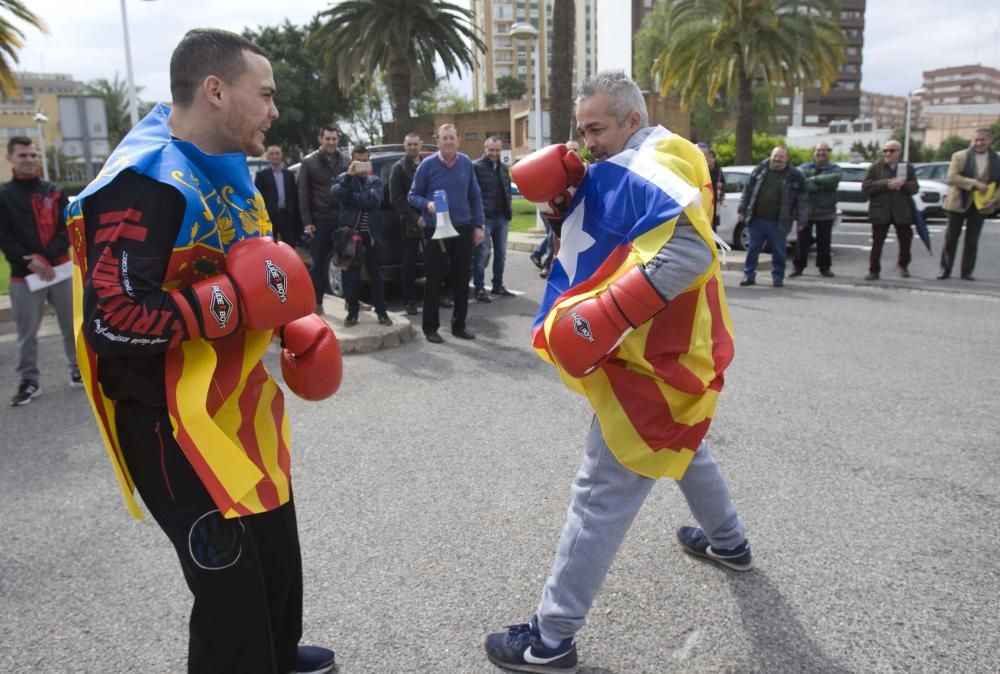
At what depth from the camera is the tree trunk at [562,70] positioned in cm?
1368

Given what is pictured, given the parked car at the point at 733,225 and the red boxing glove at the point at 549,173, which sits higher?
the red boxing glove at the point at 549,173

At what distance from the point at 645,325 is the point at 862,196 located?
686 inches

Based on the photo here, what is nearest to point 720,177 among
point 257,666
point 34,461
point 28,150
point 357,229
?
point 357,229

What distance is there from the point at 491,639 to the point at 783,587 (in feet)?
3.71

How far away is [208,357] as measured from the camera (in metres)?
1.71

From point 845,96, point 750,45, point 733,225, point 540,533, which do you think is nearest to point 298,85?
point 750,45

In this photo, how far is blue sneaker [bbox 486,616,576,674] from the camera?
228 centimetres

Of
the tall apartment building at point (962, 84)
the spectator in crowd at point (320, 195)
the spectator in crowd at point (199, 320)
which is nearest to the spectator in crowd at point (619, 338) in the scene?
the spectator in crowd at point (199, 320)

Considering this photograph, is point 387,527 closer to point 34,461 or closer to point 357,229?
point 34,461

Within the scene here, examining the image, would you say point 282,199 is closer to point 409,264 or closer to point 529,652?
point 409,264

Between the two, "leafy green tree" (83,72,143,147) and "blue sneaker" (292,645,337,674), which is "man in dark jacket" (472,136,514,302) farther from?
"leafy green tree" (83,72,143,147)

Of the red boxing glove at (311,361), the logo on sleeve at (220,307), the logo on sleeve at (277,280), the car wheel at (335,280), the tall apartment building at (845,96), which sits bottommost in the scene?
the car wheel at (335,280)

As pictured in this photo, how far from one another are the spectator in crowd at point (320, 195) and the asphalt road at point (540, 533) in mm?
2518

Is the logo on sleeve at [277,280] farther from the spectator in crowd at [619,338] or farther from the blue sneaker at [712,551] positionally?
the blue sneaker at [712,551]
